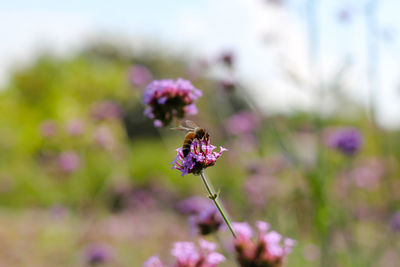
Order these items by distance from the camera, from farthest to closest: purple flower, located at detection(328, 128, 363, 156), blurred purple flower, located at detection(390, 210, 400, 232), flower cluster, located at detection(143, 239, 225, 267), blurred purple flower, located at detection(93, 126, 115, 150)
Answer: blurred purple flower, located at detection(93, 126, 115, 150) < blurred purple flower, located at detection(390, 210, 400, 232) < purple flower, located at detection(328, 128, 363, 156) < flower cluster, located at detection(143, 239, 225, 267)

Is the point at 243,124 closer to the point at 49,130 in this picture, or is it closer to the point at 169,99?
the point at 49,130

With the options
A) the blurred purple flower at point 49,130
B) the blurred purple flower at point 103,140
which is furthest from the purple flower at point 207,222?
the blurred purple flower at point 49,130

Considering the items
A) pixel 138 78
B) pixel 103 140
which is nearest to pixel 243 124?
pixel 138 78

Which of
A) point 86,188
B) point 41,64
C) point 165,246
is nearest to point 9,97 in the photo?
point 41,64

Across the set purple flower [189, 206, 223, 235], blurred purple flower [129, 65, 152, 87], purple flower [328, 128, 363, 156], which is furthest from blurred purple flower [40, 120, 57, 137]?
purple flower [189, 206, 223, 235]

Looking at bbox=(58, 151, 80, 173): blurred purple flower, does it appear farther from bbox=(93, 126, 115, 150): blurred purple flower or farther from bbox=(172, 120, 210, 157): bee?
bbox=(172, 120, 210, 157): bee

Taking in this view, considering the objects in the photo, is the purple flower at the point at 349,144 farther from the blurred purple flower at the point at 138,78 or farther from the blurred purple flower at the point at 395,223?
the blurred purple flower at the point at 138,78

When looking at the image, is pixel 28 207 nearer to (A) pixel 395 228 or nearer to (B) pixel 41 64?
(B) pixel 41 64
